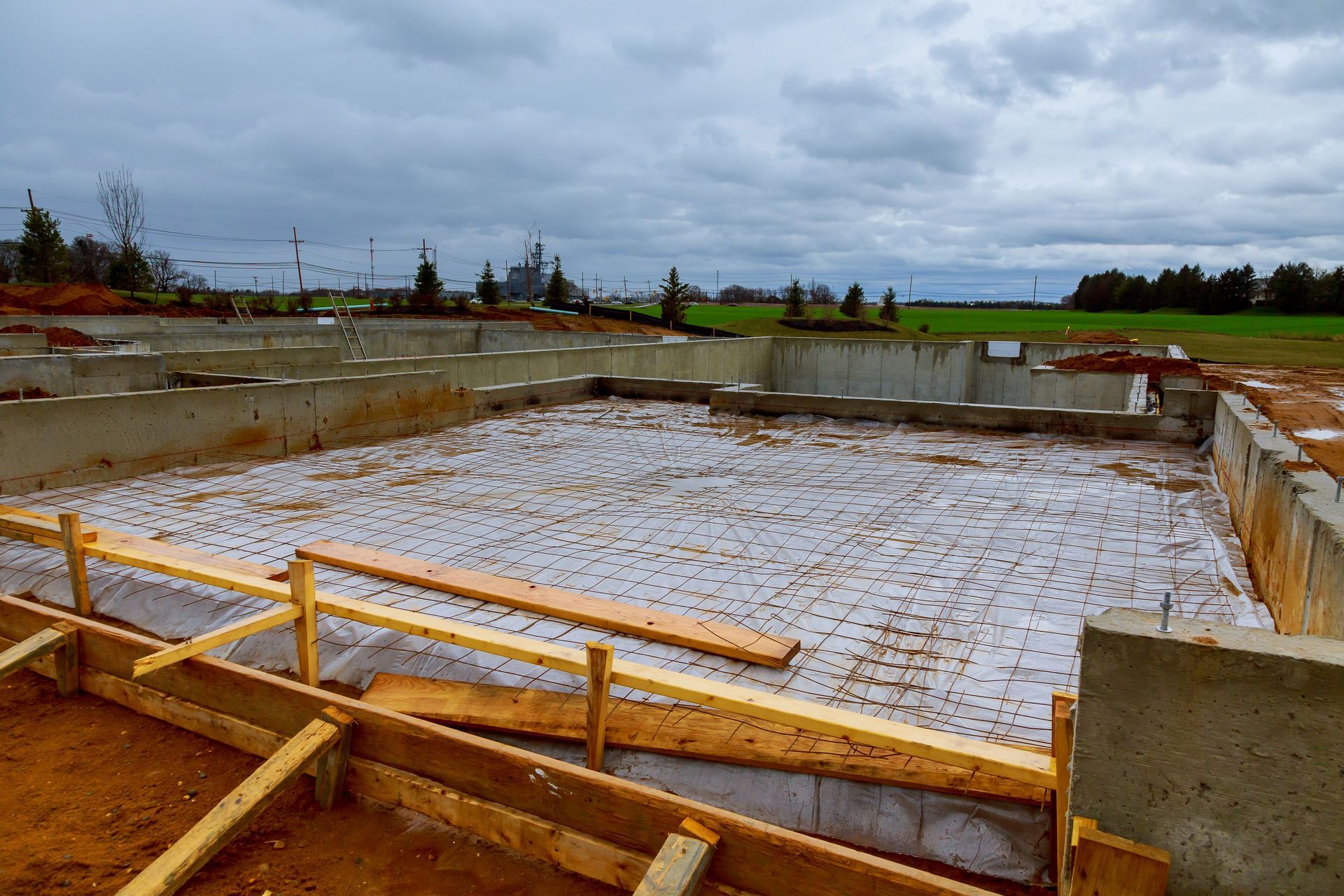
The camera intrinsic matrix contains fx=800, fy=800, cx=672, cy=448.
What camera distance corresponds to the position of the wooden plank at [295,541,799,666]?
11.6ft

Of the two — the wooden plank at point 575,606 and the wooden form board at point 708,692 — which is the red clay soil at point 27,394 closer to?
the wooden plank at point 575,606

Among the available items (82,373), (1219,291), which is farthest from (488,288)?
(1219,291)

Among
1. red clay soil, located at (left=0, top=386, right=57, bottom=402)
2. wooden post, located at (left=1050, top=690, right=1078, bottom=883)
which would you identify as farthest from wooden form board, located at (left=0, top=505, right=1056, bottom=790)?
red clay soil, located at (left=0, top=386, right=57, bottom=402)

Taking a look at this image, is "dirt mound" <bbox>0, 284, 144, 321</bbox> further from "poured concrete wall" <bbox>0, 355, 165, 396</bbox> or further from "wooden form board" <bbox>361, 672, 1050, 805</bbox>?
"wooden form board" <bbox>361, 672, 1050, 805</bbox>

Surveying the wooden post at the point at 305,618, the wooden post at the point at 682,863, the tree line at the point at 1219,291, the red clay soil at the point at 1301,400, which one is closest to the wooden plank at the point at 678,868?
the wooden post at the point at 682,863

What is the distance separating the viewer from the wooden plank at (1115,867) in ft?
6.64

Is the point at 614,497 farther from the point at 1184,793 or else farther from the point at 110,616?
the point at 1184,793

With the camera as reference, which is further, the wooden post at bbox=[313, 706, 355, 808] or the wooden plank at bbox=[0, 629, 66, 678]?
the wooden plank at bbox=[0, 629, 66, 678]

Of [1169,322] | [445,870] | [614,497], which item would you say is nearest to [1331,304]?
[1169,322]

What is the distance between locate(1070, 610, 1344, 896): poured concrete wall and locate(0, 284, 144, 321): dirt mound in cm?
2665

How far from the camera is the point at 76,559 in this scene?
4102 mm

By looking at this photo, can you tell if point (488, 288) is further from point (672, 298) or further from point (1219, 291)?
point (1219, 291)

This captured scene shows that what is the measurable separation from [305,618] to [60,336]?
17001mm

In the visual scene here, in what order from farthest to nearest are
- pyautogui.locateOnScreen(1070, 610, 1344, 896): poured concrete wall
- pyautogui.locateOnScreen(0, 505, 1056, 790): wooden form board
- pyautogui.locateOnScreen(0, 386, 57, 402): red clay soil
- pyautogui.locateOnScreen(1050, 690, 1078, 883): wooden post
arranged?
pyautogui.locateOnScreen(0, 386, 57, 402): red clay soil
pyautogui.locateOnScreen(0, 505, 1056, 790): wooden form board
pyautogui.locateOnScreen(1050, 690, 1078, 883): wooden post
pyautogui.locateOnScreen(1070, 610, 1344, 896): poured concrete wall
